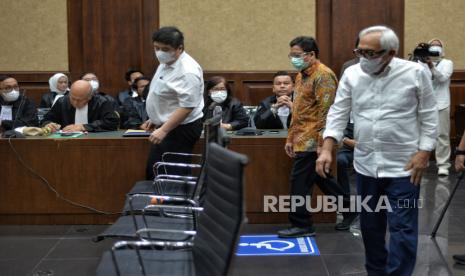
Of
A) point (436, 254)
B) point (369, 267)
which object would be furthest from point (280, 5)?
point (369, 267)

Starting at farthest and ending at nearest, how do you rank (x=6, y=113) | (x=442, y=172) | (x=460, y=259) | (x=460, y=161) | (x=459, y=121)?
(x=459, y=121)
(x=442, y=172)
(x=6, y=113)
(x=460, y=259)
(x=460, y=161)

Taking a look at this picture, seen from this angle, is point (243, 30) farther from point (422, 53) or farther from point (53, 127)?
point (53, 127)

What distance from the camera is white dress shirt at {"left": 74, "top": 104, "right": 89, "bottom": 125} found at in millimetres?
6289

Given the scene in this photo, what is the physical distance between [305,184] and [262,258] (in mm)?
705

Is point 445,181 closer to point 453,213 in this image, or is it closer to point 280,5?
point 453,213

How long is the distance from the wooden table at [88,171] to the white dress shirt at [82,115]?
583 mm

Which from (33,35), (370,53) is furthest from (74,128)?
(33,35)

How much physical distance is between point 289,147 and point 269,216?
2.54 feet

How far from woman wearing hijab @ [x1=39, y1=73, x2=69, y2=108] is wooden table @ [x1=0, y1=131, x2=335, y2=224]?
8.72 ft

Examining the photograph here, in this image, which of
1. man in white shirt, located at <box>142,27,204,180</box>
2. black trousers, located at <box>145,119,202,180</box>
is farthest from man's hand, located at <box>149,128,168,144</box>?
black trousers, located at <box>145,119,202,180</box>

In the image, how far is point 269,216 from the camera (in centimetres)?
580

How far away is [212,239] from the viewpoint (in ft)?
9.12

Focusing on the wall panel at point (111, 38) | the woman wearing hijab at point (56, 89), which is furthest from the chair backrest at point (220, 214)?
the wall panel at point (111, 38)

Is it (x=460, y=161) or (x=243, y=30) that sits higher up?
(x=243, y=30)
